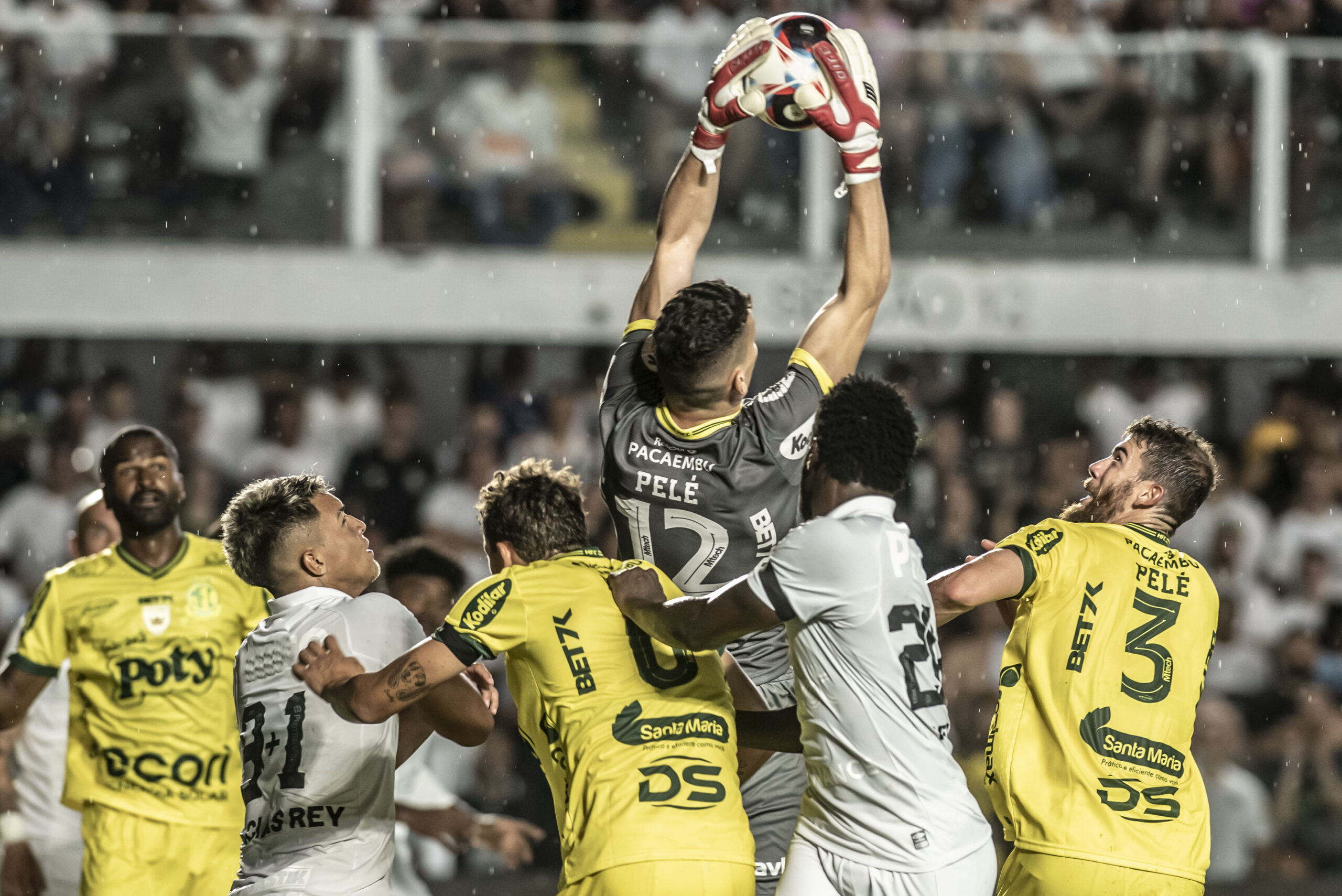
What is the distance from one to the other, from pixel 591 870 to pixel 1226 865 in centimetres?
588

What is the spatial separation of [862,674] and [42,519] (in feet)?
26.0

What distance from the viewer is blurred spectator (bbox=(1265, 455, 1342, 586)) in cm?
1076

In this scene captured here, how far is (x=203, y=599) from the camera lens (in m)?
6.04

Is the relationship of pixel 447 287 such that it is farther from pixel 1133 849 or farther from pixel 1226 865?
pixel 1133 849

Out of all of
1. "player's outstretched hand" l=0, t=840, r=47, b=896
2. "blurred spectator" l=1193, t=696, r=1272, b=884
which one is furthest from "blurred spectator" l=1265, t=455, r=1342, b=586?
"player's outstretched hand" l=0, t=840, r=47, b=896

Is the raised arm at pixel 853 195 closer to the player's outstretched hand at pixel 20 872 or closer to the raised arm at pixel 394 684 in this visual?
the raised arm at pixel 394 684

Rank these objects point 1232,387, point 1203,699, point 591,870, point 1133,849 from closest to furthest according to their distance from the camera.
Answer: point 591,870 → point 1133,849 → point 1203,699 → point 1232,387

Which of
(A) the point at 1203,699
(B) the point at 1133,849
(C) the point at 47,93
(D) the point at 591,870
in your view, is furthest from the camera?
(C) the point at 47,93

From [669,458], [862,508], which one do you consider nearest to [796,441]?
[669,458]

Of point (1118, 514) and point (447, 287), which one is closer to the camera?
point (1118, 514)

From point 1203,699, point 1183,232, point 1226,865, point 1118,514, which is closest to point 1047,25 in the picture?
point 1183,232

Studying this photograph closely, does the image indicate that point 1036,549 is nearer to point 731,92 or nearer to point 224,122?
point 731,92

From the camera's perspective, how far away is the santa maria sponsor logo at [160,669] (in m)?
5.91

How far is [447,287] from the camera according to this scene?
11.4m
